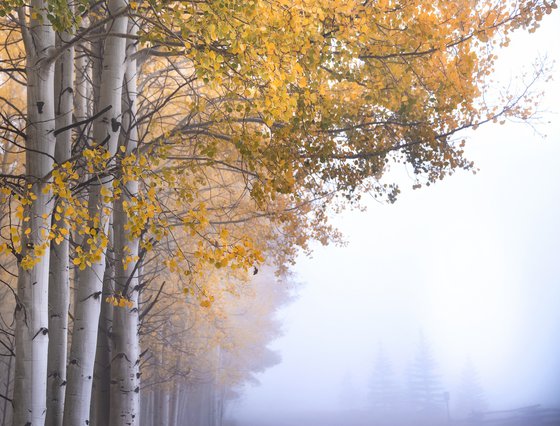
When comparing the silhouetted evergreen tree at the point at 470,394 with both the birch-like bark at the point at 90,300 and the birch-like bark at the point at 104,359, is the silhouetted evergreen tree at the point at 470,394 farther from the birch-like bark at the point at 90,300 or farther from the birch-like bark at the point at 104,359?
the birch-like bark at the point at 90,300

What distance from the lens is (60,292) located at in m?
4.66

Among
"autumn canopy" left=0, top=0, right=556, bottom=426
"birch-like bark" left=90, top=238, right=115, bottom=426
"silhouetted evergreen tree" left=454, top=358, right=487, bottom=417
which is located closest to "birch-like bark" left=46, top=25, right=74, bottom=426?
"autumn canopy" left=0, top=0, right=556, bottom=426

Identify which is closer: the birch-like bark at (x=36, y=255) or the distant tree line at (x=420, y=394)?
the birch-like bark at (x=36, y=255)

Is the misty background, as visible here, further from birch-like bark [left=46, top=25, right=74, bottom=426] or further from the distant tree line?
birch-like bark [left=46, top=25, right=74, bottom=426]

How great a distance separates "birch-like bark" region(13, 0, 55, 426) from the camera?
3.77 m

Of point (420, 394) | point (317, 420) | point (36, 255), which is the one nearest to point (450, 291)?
point (420, 394)

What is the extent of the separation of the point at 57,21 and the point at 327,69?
2142 millimetres

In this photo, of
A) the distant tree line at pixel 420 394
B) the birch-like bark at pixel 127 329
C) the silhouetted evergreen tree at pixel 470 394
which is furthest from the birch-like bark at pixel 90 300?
the silhouetted evergreen tree at pixel 470 394

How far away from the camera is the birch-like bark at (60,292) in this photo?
462 centimetres

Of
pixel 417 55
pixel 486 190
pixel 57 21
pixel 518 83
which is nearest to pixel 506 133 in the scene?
pixel 486 190

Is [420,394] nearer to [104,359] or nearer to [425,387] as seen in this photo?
[425,387]

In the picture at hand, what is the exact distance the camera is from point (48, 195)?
3930 millimetres

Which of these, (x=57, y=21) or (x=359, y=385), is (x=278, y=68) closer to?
(x=57, y=21)

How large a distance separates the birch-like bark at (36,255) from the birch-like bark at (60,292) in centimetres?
47
